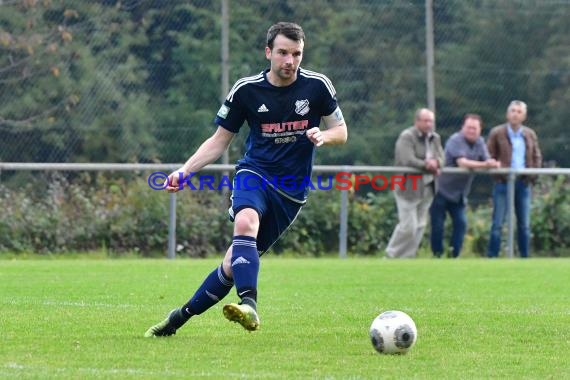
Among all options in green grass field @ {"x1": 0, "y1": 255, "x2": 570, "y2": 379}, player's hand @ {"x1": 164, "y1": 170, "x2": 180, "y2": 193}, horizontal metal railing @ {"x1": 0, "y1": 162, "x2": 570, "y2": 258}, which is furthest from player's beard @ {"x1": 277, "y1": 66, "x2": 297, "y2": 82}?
horizontal metal railing @ {"x1": 0, "y1": 162, "x2": 570, "y2": 258}

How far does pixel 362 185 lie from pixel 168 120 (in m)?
2.96

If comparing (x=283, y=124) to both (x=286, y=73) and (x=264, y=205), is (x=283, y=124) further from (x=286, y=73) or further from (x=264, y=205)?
(x=264, y=205)

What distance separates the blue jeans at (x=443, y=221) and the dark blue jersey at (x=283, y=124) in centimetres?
984

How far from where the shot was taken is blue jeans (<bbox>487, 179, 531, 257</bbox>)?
17580 mm

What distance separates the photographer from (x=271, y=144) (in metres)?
7.81

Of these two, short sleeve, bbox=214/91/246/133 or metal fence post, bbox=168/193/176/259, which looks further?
metal fence post, bbox=168/193/176/259

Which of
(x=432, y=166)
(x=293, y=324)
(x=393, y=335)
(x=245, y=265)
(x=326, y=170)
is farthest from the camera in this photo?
(x=326, y=170)

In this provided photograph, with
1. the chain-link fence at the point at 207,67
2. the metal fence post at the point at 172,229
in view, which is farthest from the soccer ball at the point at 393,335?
the chain-link fence at the point at 207,67

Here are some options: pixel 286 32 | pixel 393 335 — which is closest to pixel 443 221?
pixel 286 32

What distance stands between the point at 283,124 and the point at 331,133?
0.29 meters

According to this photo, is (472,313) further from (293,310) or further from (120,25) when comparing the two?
(120,25)

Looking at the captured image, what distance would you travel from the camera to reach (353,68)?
1944 cm

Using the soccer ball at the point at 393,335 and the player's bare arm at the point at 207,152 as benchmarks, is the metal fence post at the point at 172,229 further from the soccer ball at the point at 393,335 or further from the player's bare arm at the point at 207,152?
the soccer ball at the point at 393,335

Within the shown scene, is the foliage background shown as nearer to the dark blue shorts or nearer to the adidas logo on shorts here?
the dark blue shorts
